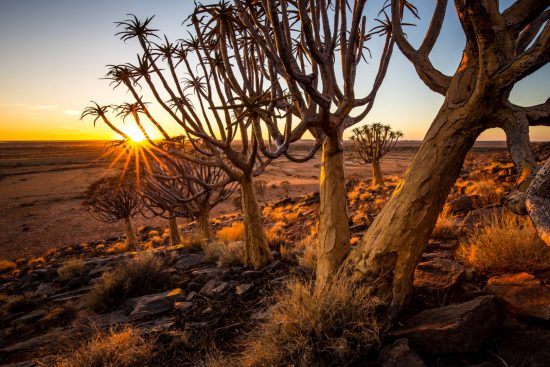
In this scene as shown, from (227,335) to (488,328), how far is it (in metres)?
2.93

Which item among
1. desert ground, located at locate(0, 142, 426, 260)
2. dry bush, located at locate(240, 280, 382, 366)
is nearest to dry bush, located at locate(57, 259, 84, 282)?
desert ground, located at locate(0, 142, 426, 260)

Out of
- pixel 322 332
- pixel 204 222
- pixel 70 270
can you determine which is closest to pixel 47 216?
pixel 70 270

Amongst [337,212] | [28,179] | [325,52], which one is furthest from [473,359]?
[28,179]

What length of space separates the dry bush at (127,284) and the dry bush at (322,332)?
402cm

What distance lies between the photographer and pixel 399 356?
212 cm

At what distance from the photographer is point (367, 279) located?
2875mm

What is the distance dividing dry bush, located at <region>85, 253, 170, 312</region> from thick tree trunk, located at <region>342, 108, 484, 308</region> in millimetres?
4891

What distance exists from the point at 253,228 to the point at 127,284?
2.99m

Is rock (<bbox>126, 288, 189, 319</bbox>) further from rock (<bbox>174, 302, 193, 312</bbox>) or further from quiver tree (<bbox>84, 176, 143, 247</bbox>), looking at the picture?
quiver tree (<bbox>84, 176, 143, 247</bbox>)

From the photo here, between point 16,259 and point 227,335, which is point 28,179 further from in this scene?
point 227,335

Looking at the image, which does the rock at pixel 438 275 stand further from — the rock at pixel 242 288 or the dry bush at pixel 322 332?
the rock at pixel 242 288

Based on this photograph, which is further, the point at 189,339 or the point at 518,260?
the point at 189,339

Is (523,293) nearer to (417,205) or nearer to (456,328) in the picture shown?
(456,328)

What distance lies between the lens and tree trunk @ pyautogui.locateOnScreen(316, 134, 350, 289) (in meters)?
3.59
